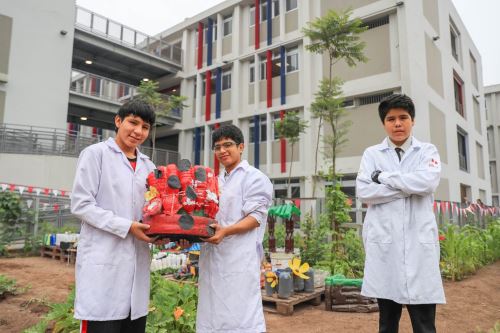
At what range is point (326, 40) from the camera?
10.6m

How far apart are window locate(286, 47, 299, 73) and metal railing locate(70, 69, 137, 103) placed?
8143mm

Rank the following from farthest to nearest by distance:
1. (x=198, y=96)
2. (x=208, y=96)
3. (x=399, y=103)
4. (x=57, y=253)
A: 1. (x=198, y=96)
2. (x=208, y=96)
3. (x=57, y=253)
4. (x=399, y=103)

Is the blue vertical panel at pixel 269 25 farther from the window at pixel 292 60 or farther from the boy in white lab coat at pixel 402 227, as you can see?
the boy in white lab coat at pixel 402 227

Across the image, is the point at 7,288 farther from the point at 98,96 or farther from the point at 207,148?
the point at 207,148

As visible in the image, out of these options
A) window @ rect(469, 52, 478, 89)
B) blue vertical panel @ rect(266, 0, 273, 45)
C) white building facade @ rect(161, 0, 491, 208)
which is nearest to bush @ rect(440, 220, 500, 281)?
white building facade @ rect(161, 0, 491, 208)

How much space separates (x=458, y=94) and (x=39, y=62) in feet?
71.7

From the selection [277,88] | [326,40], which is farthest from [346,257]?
[277,88]

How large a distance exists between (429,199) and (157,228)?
179 cm

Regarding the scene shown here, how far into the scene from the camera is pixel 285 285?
16.3ft

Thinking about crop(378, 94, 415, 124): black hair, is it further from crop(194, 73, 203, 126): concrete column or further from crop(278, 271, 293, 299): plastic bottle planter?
crop(194, 73, 203, 126): concrete column

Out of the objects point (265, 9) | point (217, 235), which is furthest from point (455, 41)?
point (217, 235)

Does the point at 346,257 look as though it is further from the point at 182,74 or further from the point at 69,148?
the point at 182,74

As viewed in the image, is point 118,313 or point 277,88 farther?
point 277,88

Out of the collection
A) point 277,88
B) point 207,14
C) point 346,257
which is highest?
point 207,14
